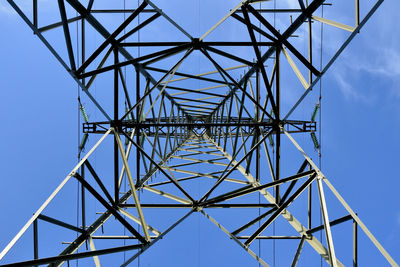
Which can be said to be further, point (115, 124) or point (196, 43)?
point (196, 43)

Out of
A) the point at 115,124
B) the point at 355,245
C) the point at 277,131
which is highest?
the point at 115,124

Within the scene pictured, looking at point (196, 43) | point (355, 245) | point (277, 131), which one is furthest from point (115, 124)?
point (355, 245)

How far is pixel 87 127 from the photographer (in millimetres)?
8617

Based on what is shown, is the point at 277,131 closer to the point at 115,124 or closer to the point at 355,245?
the point at 355,245

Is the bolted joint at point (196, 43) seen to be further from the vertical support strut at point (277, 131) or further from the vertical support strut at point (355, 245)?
the vertical support strut at point (355, 245)

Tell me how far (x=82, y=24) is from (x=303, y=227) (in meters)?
8.20

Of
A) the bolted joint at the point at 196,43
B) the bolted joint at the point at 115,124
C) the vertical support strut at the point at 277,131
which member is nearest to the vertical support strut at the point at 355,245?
the vertical support strut at the point at 277,131

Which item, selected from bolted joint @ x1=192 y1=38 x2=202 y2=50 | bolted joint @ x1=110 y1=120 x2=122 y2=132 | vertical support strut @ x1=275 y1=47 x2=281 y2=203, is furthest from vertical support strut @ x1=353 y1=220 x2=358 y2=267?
bolted joint @ x1=110 y1=120 x2=122 y2=132

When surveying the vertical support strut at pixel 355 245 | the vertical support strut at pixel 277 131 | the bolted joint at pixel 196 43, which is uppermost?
the bolted joint at pixel 196 43

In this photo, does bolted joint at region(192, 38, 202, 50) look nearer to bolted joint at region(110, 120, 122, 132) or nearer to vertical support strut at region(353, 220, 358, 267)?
bolted joint at region(110, 120, 122, 132)

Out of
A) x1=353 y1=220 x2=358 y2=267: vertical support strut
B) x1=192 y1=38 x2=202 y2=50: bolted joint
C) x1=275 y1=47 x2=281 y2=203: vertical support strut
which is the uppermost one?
x1=192 y1=38 x2=202 y2=50: bolted joint

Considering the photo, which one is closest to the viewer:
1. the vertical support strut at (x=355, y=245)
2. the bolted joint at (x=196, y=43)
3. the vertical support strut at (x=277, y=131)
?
the vertical support strut at (x=355, y=245)

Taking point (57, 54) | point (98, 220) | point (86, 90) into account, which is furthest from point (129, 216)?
point (57, 54)

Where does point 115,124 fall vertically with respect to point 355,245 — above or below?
above
